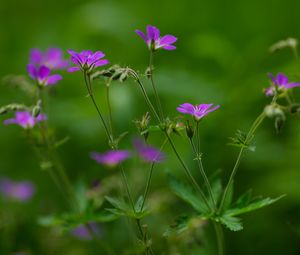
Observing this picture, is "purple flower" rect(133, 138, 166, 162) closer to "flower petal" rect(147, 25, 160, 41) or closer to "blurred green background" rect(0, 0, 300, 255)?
"blurred green background" rect(0, 0, 300, 255)

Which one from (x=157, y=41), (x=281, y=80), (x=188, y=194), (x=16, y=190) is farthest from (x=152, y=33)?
(x=16, y=190)

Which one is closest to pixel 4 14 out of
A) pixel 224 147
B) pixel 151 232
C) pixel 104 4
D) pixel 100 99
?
pixel 104 4

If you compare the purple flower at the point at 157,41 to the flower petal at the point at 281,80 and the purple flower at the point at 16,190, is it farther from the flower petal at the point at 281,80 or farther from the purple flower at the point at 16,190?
the purple flower at the point at 16,190

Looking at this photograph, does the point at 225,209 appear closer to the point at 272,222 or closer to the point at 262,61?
the point at 272,222

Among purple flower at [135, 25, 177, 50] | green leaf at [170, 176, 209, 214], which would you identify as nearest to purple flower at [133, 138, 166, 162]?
green leaf at [170, 176, 209, 214]

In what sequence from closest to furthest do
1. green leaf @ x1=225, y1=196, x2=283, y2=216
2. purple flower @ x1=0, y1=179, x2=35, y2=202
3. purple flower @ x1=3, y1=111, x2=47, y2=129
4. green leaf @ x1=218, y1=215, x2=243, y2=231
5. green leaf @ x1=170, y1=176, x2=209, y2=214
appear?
green leaf @ x1=218, y1=215, x2=243, y2=231 < green leaf @ x1=225, y1=196, x2=283, y2=216 < green leaf @ x1=170, y1=176, x2=209, y2=214 < purple flower @ x1=3, y1=111, x2=47, y2=129 < purple flower @ x1=0, y1=179, x2=35, y2=202

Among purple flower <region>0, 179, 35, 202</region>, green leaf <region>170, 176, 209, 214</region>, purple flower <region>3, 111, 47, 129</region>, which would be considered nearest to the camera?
green leaf <region>170, 176, 209, 214</region>
